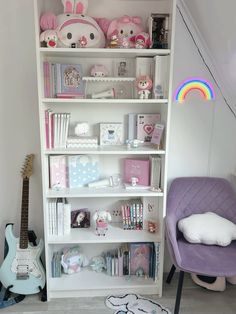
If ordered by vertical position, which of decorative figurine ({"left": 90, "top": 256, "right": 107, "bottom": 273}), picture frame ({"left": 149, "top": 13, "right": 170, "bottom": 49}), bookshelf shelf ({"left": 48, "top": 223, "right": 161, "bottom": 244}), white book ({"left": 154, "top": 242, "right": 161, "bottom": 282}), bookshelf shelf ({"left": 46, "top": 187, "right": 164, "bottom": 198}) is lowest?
decorative figurine ({"left": 90, "top": 256, "right": 107, "bottom": 273})

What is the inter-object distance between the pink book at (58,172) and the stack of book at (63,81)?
1.32 feet

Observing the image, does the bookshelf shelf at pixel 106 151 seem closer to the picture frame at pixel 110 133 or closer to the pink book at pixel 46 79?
the picture frame at pixel 110 133

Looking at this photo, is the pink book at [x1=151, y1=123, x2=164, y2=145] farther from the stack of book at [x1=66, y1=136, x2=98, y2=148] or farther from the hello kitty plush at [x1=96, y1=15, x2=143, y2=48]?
the hello kitty plush at [x1=96, y1=15, x2=143, y2=48]

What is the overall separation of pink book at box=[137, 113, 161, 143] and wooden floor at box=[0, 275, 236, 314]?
43.4 inches

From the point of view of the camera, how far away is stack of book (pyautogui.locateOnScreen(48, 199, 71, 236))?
6.69 ft

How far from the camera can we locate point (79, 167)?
2076 millimetres

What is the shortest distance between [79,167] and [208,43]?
117 centimetres

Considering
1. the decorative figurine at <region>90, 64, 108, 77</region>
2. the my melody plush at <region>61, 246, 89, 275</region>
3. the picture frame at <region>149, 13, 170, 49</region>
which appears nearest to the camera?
the picture frame at <region>149, 13, 170, 49</region>

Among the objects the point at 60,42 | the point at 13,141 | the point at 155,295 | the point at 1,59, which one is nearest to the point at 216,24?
the point at 60,42

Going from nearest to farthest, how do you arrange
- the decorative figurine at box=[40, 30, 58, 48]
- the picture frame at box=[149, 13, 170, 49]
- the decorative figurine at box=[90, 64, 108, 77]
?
the decorative figurine at box=[40, 30, 58, 48] → the picture frame at box=[149, 13, 170, 49] → the decorative figurine at box=[90, 64, 108, 77]

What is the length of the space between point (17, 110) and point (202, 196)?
1.40 metres

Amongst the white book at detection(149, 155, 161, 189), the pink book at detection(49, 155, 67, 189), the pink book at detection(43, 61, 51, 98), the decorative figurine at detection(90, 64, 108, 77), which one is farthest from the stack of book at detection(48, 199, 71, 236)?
the decorative figurine at detection(90, 64, 108, 77)

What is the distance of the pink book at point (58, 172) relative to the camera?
2.01m

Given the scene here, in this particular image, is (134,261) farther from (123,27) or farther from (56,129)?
(123,27)
